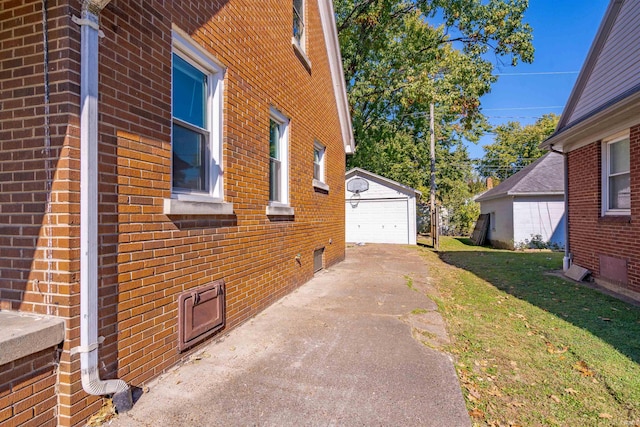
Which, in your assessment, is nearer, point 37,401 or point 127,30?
point 37,401

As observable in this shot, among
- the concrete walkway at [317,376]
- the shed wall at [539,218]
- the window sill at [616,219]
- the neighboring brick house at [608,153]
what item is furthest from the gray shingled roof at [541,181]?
the concrete walkway at [317,376]

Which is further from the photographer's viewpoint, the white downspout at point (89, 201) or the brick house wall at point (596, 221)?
the brick house wall at point (596, 221)

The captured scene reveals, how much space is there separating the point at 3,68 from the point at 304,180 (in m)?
4.99

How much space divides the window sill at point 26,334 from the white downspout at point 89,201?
149 millimetres

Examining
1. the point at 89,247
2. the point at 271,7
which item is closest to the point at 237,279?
the point at 89,247

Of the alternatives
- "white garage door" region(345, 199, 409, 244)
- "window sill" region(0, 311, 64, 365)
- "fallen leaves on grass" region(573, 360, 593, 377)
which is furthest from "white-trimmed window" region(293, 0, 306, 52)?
"white garage door" region(345, 199, 409, 244)

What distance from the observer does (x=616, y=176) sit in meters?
6.74

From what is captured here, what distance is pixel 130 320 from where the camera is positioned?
2602mm

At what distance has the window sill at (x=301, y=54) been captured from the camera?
6.25 m

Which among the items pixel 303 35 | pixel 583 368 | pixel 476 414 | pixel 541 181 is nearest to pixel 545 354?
pixel 583 368

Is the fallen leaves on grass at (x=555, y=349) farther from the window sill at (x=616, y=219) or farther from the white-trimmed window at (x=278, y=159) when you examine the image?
the white-trimmed window at (x=278, y=159)

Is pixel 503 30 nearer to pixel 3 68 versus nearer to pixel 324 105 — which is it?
pixel 324 105

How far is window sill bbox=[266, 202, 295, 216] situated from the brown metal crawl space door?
1612 millimetres

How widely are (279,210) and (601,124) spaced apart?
6.66 meters
